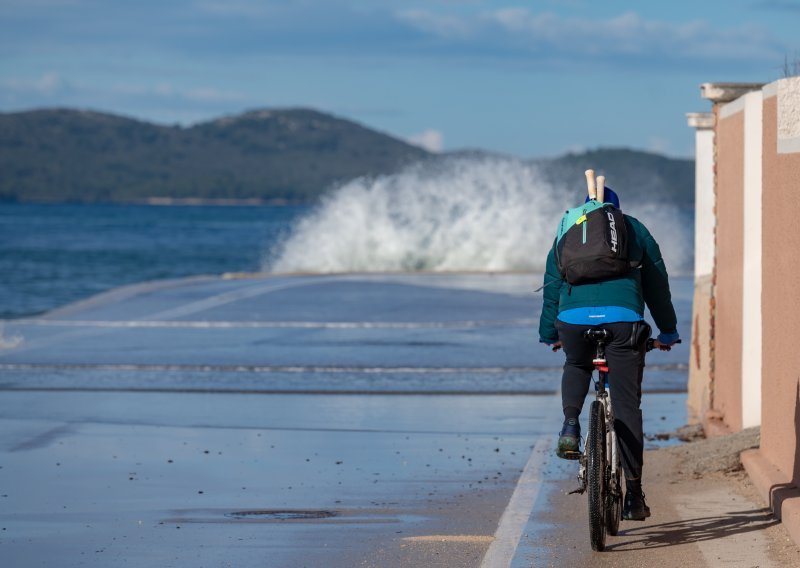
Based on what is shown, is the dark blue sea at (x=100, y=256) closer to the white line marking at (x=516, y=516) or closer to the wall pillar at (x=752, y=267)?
the white line marking at (x=516, y=516)

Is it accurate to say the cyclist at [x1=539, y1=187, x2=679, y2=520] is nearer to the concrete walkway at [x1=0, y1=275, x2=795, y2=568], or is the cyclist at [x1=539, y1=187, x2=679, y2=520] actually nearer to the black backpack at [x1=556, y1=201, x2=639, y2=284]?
the black backpack at [x1=556, y1=201, x2=639, y2=284]

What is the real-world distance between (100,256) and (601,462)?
71.7 metres

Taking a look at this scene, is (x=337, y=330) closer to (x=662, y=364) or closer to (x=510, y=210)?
(x=662, y=364)

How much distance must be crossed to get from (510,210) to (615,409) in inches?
1602

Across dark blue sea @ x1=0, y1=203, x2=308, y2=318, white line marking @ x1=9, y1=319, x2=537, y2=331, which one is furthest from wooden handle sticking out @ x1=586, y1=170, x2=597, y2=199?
dark blue sea @ x1=0, y1=203, x2=308, y2=318

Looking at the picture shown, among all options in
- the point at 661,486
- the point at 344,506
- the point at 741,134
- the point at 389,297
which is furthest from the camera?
the point at 389,297

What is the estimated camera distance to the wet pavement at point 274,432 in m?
7.28

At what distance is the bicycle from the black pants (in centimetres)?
4

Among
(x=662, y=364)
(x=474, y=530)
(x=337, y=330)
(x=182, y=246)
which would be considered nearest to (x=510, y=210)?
(x=337, y=330)

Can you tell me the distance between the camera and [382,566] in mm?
6621

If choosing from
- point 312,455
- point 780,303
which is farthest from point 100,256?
point 780,303

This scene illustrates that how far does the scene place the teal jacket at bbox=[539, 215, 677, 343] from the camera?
6.98 metres

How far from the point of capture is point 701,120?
11711 millimetres

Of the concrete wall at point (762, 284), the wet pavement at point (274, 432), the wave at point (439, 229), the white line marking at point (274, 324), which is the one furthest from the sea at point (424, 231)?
the concrete wall at point (762, 284)
